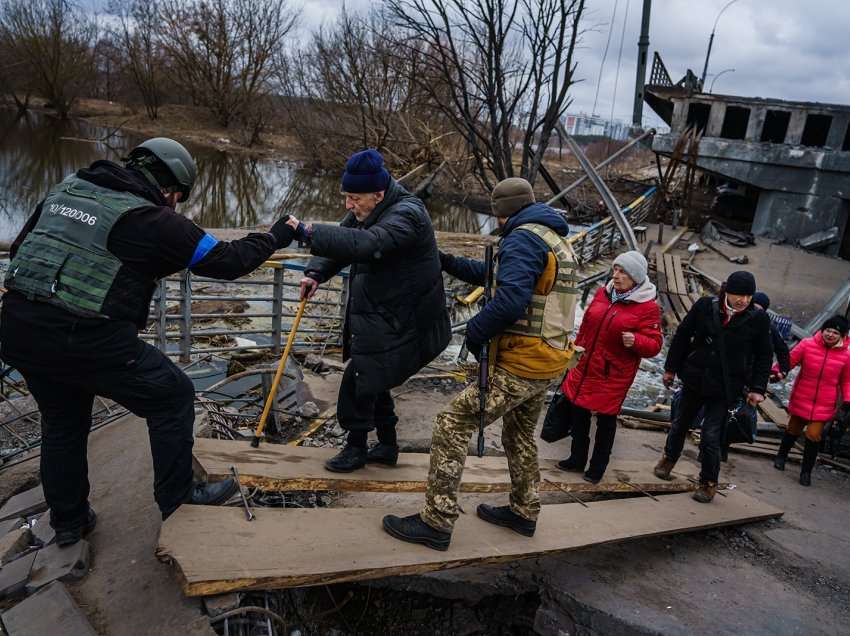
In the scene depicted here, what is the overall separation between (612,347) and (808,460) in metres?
2.57

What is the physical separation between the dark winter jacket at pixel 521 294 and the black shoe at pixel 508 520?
2.61 ft

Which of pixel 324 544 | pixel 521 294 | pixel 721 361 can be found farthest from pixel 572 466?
pixel 324 544

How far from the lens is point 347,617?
10.8 ft

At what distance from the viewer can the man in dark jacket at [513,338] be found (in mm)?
2805

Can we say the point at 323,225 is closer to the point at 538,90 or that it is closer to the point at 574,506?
the point at 574,506

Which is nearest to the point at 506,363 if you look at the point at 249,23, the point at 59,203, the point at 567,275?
the point at 567,275

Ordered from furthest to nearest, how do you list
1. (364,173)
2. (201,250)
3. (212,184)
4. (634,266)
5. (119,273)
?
(212,184)
(634,266)
(364,173)
(201,250)
(119,273)

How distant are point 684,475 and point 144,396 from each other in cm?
384

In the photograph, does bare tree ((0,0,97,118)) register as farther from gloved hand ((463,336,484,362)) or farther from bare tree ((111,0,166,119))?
gloved hand ((463,336,484,362))

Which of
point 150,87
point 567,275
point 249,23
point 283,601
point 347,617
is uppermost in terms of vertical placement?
point 249,23

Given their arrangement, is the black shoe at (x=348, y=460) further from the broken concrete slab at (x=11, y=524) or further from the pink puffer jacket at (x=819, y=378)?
the pink puffer jacket at (x=819, y=378)

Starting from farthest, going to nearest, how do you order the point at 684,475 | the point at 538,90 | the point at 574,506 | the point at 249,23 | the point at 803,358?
1. the point at 249,23
2. the point at 538,90
3. the point at 803,358
4. the point at 684,475
5. the point at 574,506

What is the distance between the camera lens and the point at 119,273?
8.21ft

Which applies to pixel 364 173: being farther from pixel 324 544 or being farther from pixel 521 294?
pixel 324 544
